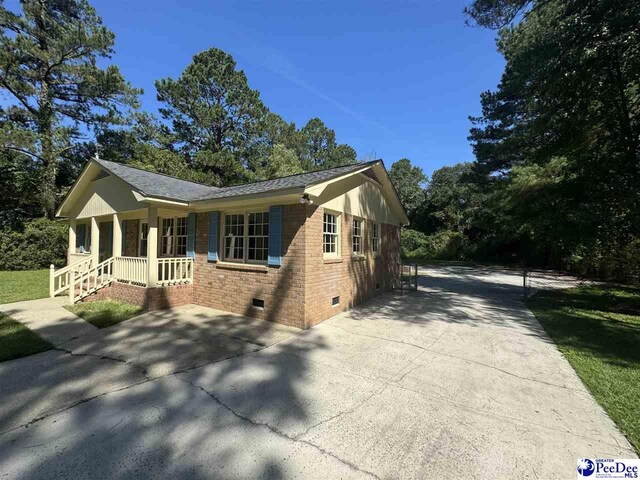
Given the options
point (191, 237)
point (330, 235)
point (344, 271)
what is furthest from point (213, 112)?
point (344, 271)

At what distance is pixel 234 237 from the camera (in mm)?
8258

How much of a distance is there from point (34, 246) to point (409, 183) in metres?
39.4

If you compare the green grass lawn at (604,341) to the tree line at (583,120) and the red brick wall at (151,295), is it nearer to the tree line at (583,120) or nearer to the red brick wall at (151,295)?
the tree line at (583,120)

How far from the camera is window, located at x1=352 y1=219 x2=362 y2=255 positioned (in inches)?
372

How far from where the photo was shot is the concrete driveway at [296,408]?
2.62 metres

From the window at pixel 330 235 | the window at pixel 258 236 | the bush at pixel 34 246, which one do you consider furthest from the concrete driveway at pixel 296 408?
the bush at pixel 34 246

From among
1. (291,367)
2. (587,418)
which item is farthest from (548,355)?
(291,367)

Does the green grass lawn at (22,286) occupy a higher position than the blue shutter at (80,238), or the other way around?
the blue shutter at (80,238)

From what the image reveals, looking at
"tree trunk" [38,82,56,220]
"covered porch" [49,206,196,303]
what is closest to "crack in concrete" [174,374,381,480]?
"covered porch" [49,206,196,303]

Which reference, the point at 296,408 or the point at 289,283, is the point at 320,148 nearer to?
the point at 289,283

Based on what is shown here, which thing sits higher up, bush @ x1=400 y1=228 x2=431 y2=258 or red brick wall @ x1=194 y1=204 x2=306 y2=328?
bush @ x1=400 y1=228 x2=431 y2=258

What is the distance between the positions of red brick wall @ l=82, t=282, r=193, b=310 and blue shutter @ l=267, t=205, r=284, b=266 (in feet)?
11.8

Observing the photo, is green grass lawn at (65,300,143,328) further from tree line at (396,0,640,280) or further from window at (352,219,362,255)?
tree line at (396,0,640,280)

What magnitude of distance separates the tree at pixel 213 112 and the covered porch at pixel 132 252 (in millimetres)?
13138
